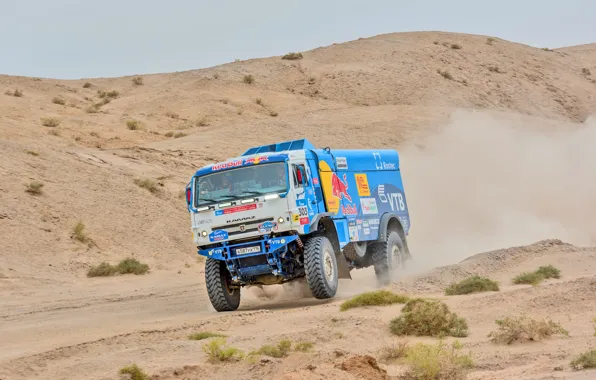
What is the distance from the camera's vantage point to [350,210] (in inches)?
758

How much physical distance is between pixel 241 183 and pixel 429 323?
5448mm

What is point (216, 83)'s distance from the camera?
59.2m

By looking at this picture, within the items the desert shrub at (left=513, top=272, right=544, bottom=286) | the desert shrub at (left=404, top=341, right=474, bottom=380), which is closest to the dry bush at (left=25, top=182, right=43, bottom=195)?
the desert shrub at (left=513, top=272, right=544, bottom=286)

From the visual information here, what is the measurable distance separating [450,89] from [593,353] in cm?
5319

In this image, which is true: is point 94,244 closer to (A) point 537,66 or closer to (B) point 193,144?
(B) point 193,144

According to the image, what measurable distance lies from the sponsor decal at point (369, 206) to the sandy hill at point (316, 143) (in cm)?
180

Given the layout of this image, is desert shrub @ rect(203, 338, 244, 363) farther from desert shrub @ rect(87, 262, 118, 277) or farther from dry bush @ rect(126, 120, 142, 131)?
dry bush @ rect(126, 120, 142, 131)

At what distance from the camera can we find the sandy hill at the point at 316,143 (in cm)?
1284

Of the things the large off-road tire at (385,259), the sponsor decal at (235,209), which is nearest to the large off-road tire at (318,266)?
the sponsor decal at (235,209)

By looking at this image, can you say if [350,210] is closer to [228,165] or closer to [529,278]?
[228,165]

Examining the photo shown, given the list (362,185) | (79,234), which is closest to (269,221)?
(362,185)

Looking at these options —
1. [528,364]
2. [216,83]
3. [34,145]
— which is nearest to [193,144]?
[34,145]

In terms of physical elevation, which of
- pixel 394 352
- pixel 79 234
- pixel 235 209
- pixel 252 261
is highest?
pixel 79 234

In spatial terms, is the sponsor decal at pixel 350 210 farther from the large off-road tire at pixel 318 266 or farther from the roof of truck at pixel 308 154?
the large off-road tire at pixel 318 266
